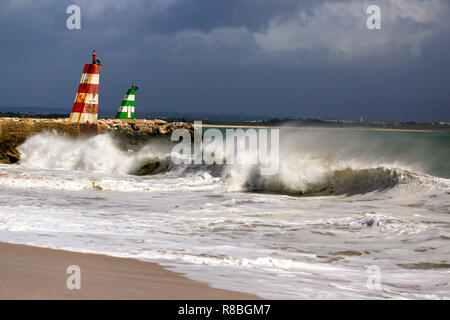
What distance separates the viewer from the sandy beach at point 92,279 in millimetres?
3861

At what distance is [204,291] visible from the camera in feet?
13.8

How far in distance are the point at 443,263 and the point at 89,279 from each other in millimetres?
3696

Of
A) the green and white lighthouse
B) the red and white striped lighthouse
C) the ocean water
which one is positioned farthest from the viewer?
the green and white lighthouse

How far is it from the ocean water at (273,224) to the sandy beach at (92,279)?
10.2 inches

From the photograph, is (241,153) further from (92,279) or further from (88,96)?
(92,279)

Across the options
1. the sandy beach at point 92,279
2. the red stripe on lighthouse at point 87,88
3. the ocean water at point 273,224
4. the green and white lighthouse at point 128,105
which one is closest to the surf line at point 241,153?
the ocean water at point 273,224

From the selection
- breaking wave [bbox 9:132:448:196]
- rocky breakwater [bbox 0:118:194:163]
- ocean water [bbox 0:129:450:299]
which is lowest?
ocean water [bbox 0:129:450:299]

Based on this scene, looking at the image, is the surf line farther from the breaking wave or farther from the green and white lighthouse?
the green and white lighthouse

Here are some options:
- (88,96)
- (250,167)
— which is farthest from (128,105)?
(250,167)

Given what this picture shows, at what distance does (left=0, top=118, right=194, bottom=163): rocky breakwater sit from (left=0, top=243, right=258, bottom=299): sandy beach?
16.2m

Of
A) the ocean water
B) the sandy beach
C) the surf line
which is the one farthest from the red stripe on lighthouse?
the sandy beach

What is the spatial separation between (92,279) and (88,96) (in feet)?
62.4

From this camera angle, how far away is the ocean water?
5012 millimetres
